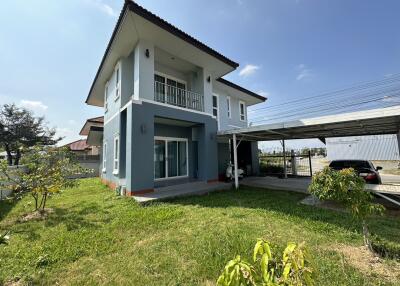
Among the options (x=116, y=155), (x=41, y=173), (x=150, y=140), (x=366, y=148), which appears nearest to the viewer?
(x=41, y=173)

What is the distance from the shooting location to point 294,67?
52.0 feet

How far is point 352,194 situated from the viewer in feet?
11.6

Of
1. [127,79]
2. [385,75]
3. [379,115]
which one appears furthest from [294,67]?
[127,79]

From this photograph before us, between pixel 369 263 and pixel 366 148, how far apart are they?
29619 mm

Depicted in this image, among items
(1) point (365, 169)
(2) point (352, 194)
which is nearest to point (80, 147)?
(1) point (365, 169)

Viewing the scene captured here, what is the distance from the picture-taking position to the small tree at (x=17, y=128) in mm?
17594

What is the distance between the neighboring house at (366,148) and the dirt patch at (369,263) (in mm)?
26811

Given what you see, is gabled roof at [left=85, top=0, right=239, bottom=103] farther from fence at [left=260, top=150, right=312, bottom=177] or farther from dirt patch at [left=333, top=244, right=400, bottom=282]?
dirt patch at [left=333, top=244, right=400, bottom=282]

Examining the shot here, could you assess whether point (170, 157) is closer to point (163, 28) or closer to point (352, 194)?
point (163, 28)

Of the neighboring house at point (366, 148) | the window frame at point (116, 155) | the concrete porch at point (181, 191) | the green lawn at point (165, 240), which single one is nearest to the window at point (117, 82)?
the window frame at point (116, 155)

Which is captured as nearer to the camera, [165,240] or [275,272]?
[275,272]

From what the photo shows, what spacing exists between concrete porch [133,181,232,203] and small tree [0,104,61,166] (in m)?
16.2

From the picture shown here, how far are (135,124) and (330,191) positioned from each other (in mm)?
6814

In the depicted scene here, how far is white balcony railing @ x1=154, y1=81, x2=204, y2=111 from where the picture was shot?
32.7 ft
